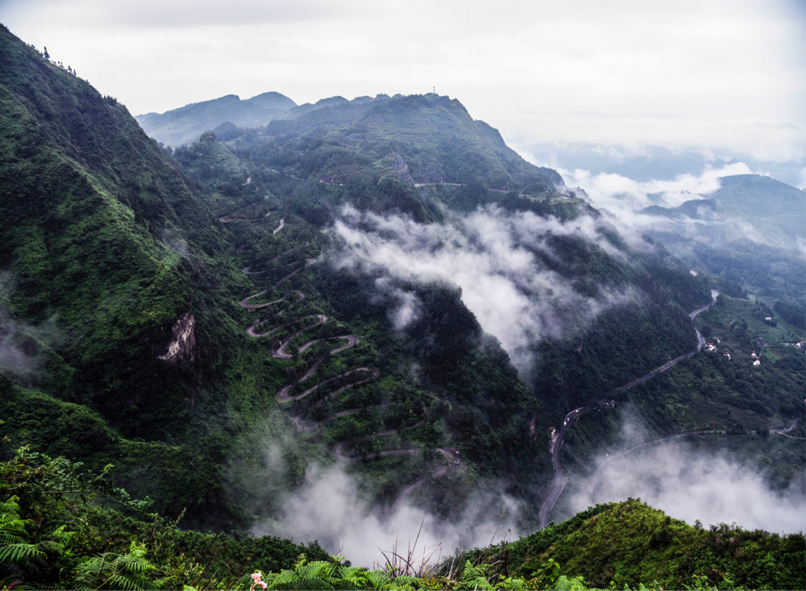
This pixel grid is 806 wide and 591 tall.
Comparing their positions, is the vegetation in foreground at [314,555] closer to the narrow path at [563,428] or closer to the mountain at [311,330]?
the mountain at [311,330]

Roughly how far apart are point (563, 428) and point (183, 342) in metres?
88.2

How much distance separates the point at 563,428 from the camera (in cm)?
9769

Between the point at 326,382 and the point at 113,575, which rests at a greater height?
the point at 113,575

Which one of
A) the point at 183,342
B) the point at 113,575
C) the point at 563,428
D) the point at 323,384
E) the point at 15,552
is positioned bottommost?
the point at 563,428

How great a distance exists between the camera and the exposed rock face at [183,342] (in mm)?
53594

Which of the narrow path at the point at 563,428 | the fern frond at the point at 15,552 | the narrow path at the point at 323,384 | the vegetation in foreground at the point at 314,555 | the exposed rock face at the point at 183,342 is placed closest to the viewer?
the fern frond at the point at 15,552

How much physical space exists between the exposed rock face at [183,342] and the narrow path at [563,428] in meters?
69.3

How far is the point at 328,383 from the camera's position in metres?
71.6

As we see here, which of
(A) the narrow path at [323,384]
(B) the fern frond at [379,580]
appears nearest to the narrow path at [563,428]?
(A) the narrow path at [323,384]

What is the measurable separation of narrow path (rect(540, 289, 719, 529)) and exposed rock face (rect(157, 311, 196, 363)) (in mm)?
69259

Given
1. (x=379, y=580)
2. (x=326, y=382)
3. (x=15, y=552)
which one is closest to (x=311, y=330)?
(x=326, y=382)

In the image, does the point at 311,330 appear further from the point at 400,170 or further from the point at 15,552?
the point at 400,170

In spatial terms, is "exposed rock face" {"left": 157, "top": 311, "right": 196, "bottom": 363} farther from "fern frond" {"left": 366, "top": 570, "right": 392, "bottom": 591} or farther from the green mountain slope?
"fern frond" {"left": 366, "top": 570, "right": 392, "bottom": 591}

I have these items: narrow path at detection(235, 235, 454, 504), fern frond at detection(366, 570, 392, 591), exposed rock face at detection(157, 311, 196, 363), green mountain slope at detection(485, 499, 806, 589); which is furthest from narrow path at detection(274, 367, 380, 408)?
fern frond at detection(366, 570, 392, 591)
